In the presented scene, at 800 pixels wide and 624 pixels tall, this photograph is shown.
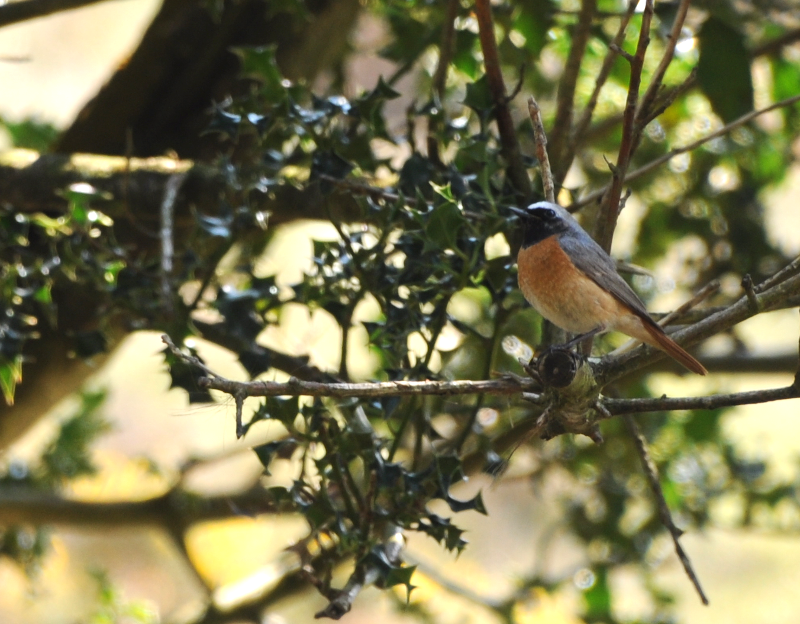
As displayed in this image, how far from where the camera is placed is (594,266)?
1.67 metres

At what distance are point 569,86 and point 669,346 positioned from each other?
0.73 metres

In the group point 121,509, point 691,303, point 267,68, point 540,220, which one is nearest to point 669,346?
point 691,303

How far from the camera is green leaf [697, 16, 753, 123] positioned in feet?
6.25

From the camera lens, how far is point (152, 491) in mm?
3369

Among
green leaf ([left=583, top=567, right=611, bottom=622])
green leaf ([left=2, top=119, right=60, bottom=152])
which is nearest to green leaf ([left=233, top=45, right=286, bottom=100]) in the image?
green leaf ([left=2, top=119, right=60, bottom=152])

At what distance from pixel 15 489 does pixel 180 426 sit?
1398 millimetres

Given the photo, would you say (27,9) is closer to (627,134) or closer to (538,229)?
(538,229)

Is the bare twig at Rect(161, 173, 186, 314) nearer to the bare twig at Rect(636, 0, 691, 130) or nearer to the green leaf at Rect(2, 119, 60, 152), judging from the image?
the bare twig at Rect(636, 0, 691, 130)

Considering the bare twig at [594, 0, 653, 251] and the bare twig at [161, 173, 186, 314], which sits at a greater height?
the bare twig at [594, 0, 653, 251]

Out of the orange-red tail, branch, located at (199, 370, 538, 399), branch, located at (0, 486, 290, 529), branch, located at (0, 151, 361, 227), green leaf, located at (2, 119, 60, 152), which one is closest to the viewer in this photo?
branch, located at (199, 370, 538, 399)

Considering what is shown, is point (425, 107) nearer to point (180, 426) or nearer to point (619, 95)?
point (619, 95)

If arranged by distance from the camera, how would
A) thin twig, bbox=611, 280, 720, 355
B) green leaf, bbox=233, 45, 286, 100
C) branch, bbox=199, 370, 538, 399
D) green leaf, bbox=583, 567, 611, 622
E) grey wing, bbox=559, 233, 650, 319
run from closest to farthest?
branch, bbox=199, 370, 538, 399 → thin twig, bbox=611, 280, 720, 355 → grey wing, bbox=559, 233, 650, 319 → green leaf, bbox=233, 45, 286, 100 → green leaf, bbox=583, 567, 611, 622

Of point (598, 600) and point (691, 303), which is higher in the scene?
point (691, 303)

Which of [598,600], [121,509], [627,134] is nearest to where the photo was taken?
[627,134]
